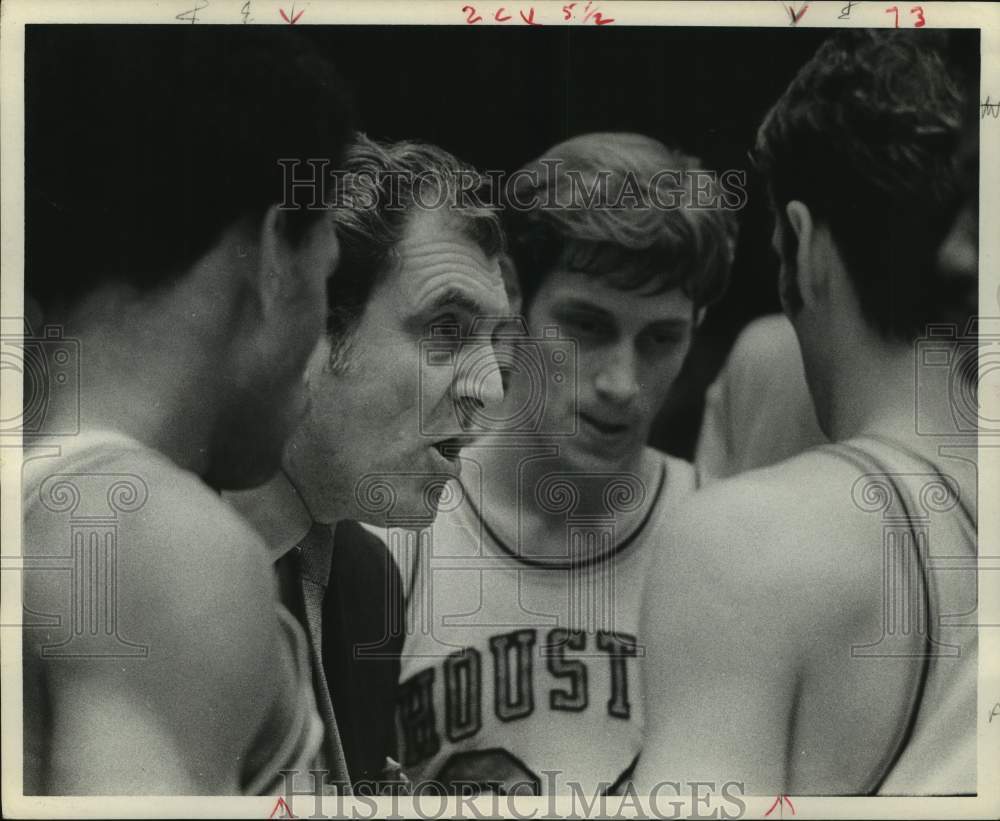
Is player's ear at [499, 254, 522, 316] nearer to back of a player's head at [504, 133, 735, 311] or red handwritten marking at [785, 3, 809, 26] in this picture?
back of a player's head at [504, 133, 735, 311]

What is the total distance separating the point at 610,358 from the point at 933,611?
3.39ft

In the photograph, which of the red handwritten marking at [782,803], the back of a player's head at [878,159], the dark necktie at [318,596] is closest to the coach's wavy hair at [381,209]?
the dark necktie at [318,596]

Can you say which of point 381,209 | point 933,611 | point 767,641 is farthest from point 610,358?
point 933,611

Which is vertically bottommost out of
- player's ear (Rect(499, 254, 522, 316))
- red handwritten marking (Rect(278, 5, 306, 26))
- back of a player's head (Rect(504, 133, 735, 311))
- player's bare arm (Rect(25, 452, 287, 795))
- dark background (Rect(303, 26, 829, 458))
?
player's bare arm (Rect(25, 452, 287, 795))

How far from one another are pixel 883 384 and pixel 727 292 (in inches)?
18.1

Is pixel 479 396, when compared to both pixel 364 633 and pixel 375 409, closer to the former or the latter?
pixel 375 409

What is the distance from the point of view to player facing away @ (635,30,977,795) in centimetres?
306

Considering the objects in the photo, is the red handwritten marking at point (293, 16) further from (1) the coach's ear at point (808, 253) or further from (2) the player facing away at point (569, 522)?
(1) the coach's ear at point (808, 253)

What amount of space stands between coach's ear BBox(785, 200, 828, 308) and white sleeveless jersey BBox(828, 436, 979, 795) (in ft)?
1.29

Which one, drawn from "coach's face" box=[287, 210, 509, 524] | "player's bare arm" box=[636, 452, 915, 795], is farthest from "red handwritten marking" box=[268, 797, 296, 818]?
"player's bare arm" box=[636, 452, 915, 795]

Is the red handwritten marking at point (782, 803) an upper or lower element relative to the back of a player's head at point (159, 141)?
lower

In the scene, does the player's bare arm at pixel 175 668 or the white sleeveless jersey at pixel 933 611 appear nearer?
the player's bare arm at pixel 175 668

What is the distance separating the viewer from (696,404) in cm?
308

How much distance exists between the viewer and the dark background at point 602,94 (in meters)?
3.05
